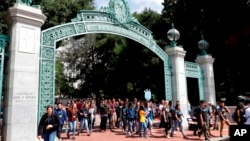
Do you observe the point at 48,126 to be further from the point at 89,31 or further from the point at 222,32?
the point at 222,32

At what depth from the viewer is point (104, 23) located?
11031mm

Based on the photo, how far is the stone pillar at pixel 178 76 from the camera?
13562 millimetres

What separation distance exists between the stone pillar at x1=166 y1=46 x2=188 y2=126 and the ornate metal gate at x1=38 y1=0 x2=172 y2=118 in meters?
0.27

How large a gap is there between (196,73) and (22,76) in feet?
34.5

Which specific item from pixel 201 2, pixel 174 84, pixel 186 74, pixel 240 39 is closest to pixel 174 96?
pixel 174 84

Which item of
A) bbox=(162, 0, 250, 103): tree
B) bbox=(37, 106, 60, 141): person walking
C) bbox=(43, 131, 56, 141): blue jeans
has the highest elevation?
bbox=(162, 0, 250, 103): tree

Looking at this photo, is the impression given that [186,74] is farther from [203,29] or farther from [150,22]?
[150,22]

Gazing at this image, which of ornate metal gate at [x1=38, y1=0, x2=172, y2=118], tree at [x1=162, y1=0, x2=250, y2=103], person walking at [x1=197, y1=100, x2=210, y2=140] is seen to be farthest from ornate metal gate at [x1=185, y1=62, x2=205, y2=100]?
tree at [x1=162, y1=0, x2=250, y2=103]

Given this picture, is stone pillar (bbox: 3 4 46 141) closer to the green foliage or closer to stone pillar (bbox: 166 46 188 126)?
stone pillar (bbox: 166 46 188 126)

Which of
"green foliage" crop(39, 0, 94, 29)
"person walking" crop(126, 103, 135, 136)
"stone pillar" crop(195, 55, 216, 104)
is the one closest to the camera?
"person walking" crop(126, 103, 135, 136)

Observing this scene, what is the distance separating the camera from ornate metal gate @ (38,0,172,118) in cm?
873

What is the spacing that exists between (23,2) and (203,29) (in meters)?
18.4

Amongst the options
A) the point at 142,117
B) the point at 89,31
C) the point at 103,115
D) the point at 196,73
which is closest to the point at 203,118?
the point at 142,117

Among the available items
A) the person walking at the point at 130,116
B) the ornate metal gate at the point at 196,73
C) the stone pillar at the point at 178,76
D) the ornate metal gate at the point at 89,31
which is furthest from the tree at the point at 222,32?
the person walking at the point at 130,116
